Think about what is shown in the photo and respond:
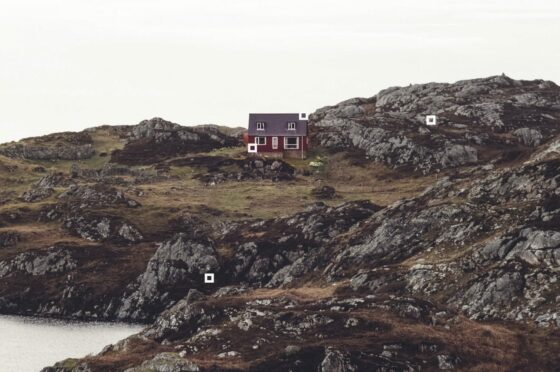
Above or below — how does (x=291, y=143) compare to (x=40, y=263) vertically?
above

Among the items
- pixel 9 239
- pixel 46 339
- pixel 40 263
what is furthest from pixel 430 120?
pixel 46 339

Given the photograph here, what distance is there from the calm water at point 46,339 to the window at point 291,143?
264 ft

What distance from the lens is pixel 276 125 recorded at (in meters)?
182

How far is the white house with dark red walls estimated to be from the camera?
588ft

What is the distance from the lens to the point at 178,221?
134875 millimetres

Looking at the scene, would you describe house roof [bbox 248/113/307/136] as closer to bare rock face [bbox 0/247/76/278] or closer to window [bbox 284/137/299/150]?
window [bbox 284/137/299/150]

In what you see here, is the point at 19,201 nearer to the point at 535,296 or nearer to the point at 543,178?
the point at 543,178

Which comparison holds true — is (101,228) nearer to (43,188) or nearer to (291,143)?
(43,188)

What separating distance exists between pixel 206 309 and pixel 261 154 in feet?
348

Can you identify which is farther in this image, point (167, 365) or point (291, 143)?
point (291, 143)

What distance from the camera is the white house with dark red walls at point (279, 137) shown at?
179125 mm

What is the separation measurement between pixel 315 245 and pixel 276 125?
71.1m

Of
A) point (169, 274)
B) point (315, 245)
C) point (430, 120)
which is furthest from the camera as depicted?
point (430, 120)

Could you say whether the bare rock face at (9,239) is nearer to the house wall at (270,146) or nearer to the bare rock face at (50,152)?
the bare rock face at (50,152)
